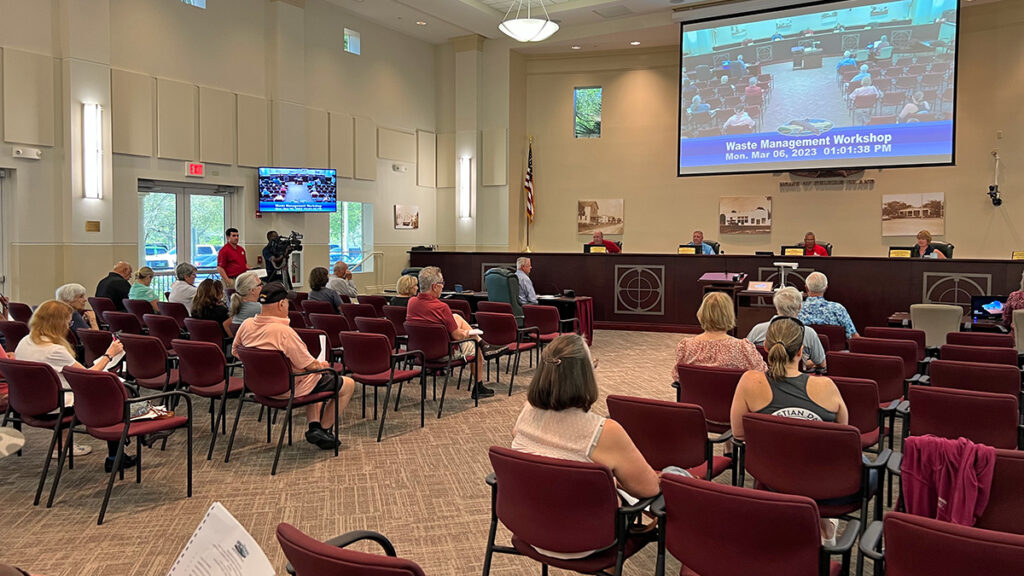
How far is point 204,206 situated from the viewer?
1237 centimetres

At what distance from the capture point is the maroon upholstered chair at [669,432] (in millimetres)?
3336

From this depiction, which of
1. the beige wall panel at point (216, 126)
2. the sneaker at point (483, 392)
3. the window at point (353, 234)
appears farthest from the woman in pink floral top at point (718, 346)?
the window at point (353, 234)

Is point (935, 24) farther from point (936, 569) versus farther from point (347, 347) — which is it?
point (936, 569)

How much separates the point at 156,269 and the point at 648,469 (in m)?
11.1

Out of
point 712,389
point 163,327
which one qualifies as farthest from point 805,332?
point 163,327

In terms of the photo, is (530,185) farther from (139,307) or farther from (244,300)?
(244,300)

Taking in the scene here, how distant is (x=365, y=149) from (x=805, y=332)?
1160 cm

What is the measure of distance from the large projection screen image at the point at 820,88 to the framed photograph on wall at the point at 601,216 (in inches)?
117

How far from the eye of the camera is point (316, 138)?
1387cm

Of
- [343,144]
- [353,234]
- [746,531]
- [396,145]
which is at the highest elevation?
[396,145]

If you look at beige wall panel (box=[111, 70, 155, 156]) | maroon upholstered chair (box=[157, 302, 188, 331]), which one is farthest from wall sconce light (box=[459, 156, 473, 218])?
maroon upholstered chair (box=[157, 302, 188, 331])

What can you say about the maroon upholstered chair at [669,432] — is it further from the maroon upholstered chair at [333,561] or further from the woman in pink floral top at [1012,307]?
the woman in pink floral top at [1012,307]

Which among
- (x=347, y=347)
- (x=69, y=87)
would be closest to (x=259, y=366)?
(x=347, y=347)

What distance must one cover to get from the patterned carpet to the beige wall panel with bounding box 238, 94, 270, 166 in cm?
744
